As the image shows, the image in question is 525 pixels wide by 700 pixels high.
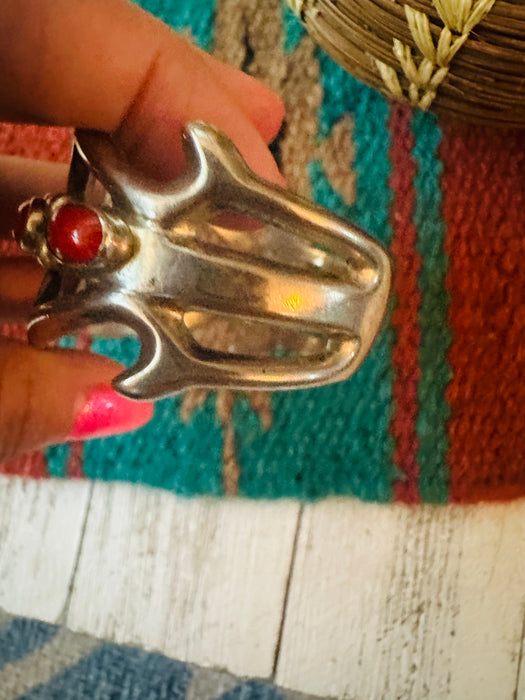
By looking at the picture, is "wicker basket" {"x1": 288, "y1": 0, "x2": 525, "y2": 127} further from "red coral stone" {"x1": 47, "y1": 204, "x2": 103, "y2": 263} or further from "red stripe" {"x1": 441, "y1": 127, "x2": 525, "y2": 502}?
"red coral stone" {"x1": 47, "y1": 204, "x2": 103, "y2": 263}

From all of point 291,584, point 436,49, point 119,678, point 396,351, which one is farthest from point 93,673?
point 436,49

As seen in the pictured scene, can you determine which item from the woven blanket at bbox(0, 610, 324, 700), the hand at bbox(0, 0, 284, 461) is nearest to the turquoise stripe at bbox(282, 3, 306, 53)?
the hand at bbox(0, 0, 284, 461)

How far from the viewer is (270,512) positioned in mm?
390

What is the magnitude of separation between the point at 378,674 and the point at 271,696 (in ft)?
0.19

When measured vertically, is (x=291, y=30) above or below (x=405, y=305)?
above

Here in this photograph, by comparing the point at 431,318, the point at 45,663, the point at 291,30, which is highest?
the point at 291,30

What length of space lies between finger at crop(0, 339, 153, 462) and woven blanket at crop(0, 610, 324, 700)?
0.51 feet

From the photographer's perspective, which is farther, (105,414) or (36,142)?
(36,142)

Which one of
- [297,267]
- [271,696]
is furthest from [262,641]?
[297,267]

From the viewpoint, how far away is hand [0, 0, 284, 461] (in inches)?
9.7

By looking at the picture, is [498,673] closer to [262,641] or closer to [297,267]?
[262,641]

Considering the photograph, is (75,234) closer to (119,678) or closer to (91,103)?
(91,103)

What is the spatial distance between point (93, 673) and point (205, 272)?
287mm

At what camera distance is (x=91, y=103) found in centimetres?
26
